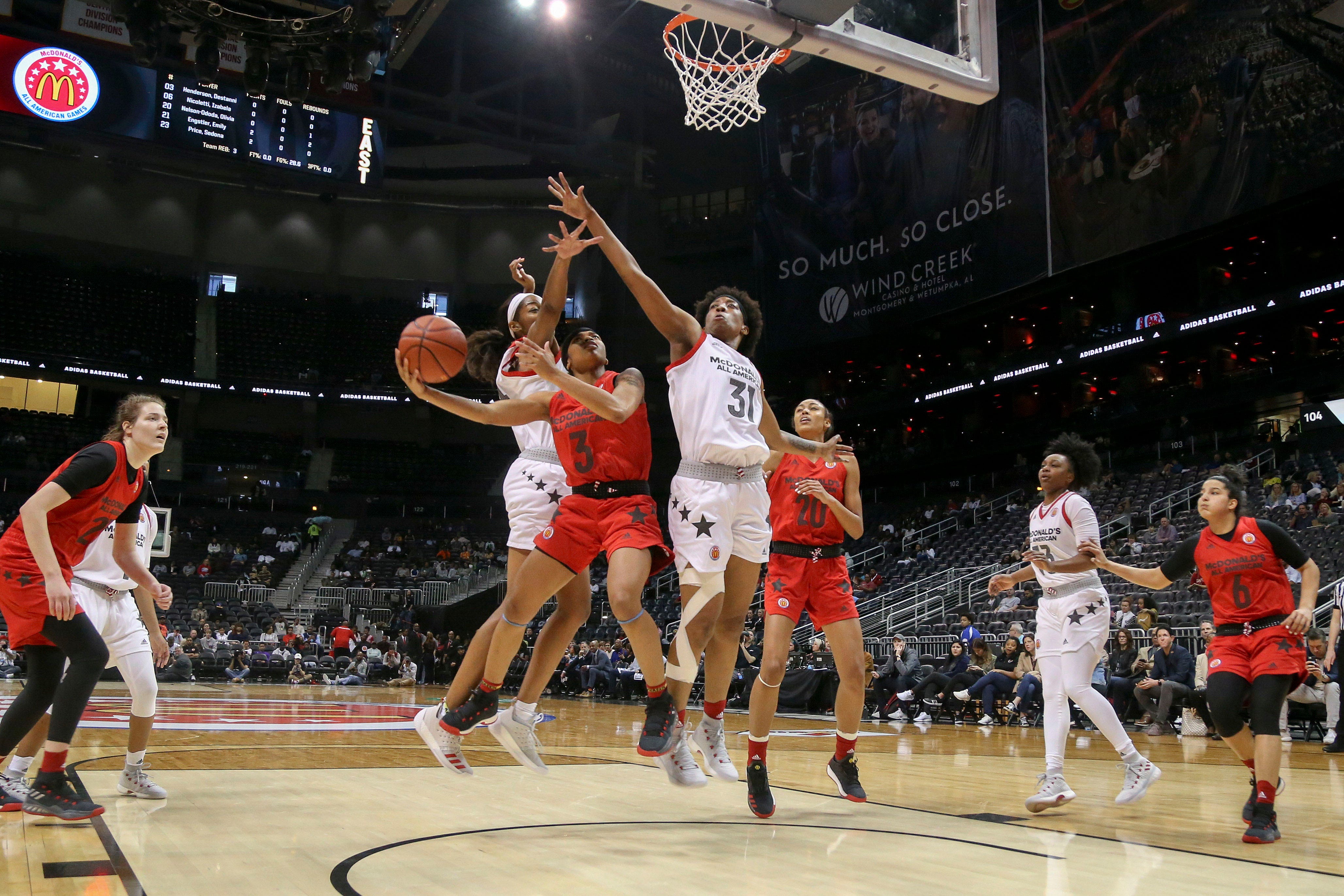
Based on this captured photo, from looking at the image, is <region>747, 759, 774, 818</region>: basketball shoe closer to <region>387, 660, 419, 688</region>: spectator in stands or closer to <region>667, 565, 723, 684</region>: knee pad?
<region>667, 565, 723, 684</region>: knee pad

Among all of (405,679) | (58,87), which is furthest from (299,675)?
(58,87)

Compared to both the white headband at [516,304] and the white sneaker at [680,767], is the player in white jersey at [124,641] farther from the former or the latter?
the white sneaker at [680,767]

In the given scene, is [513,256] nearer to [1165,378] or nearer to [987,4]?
[1165,378]

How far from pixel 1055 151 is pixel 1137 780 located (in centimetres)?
1833

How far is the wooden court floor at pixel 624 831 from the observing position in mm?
3609

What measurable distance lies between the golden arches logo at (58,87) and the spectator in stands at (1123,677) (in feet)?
90.7

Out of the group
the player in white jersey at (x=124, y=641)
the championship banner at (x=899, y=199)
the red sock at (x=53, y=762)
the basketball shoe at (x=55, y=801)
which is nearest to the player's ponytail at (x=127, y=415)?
the player in white jersey at (x=124, y=641)

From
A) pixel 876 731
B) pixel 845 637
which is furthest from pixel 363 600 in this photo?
pixel 845 637

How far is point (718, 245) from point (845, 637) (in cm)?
2898

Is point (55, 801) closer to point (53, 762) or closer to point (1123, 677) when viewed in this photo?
point (53, 762)

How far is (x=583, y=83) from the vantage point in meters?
32.5

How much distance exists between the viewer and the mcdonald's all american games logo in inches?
1016

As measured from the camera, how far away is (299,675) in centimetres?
2292

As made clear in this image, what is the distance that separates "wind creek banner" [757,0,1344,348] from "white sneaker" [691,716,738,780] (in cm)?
1834
